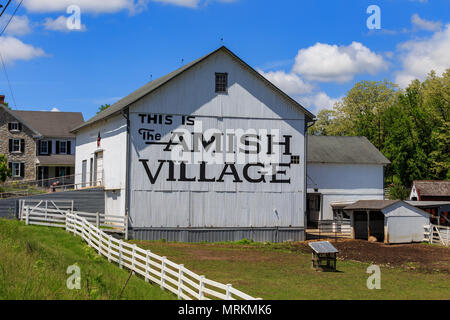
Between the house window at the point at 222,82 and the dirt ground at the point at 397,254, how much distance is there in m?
10.8

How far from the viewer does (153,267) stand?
77.2ft

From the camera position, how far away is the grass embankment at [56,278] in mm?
14062

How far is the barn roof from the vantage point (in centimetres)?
5325

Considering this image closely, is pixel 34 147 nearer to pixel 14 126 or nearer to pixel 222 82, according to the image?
pixel 14 126

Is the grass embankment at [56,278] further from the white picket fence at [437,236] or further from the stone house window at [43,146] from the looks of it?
the stone house window at [43,146]

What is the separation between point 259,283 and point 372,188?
29.1m

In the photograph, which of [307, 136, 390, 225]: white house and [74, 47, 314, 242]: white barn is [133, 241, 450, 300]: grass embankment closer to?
[74, 47, 314, 242]: white barn

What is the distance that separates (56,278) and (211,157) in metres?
21.1

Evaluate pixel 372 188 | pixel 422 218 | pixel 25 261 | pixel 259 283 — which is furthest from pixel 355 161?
pixel 25 261

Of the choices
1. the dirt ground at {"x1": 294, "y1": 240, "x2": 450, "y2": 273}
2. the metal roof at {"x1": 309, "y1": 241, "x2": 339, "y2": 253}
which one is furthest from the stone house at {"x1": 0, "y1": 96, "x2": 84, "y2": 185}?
the metal roof at {"x1": 309, "y1": 241, "x2": 339, "y2": 253}

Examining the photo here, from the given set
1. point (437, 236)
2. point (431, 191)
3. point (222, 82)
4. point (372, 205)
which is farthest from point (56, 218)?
point (431, 191)

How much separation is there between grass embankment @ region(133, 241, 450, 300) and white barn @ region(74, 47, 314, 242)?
9.42 feet

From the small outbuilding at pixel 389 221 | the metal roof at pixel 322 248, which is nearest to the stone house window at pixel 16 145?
the small outbuilding at pixel 389 221

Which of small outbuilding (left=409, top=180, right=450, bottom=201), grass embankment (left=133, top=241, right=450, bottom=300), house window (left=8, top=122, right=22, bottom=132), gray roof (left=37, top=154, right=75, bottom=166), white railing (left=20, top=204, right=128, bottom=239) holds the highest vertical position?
house window (left=8, top=122, right=22, bottom=132)
